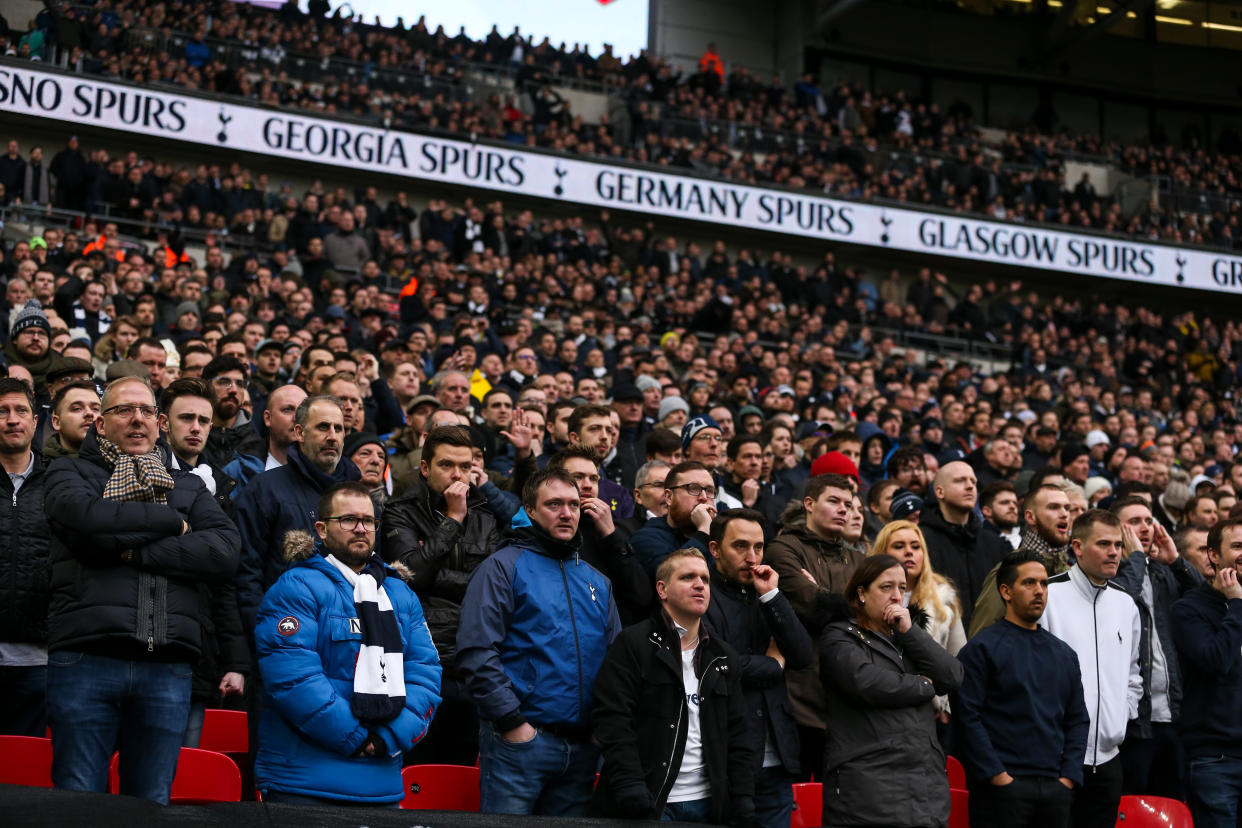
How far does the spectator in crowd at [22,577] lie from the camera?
4.21 meters

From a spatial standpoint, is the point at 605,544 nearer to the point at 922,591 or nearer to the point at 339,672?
the point at 339,672

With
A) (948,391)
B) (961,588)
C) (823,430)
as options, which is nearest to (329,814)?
(961,588)

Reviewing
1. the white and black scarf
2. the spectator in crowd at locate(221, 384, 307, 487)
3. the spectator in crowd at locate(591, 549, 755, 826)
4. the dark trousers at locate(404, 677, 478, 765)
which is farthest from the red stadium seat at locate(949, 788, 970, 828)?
the spectator in crowd at locate(221, 384, 307, 487)

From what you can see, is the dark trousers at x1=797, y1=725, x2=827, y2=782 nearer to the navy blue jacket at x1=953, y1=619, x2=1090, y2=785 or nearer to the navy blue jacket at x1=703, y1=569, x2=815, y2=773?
the navy blue jacket at x1=703, y1=569, x2=815, y2=773

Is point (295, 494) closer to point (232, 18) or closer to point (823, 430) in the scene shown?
point (823, 430)

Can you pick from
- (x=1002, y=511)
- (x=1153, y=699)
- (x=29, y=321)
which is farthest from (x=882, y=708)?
(x=29, y=321)

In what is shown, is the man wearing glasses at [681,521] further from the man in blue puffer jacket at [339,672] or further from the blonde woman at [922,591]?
the man in blue puffer jacket at [339,672]

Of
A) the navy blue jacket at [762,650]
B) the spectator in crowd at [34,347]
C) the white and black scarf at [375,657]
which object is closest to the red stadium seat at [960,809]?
the navy blue jacket at [762,650]

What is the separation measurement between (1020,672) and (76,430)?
3.68 metres

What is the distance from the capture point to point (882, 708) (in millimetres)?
4672

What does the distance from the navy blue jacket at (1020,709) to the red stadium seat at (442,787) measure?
1.89 m

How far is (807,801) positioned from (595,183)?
1718 cm

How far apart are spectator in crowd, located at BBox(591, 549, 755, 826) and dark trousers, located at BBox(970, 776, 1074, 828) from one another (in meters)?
1.05

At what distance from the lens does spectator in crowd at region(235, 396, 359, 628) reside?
4766 millimetres
